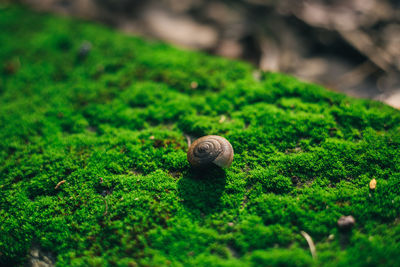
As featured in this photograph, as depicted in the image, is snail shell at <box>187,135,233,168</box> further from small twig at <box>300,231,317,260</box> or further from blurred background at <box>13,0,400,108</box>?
blurred background at <box>13,0,400,108</box>

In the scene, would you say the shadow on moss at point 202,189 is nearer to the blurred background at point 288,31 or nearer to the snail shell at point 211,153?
the snail shell at point 211,153

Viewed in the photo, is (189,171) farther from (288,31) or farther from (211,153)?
(288,31)

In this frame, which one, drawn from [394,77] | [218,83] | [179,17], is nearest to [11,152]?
[218,83]

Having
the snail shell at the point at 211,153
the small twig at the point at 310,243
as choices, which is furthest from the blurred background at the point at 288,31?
the small twig at the point at 310,243

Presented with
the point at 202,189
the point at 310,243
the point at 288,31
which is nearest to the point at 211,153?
the point at 202,189

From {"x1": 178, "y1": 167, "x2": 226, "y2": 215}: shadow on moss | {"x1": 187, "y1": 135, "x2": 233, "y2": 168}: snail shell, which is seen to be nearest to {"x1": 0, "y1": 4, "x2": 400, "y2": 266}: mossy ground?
{"x1": 178, "y1": 167, "x2": 226, "y2": 215}: shadow on moss
